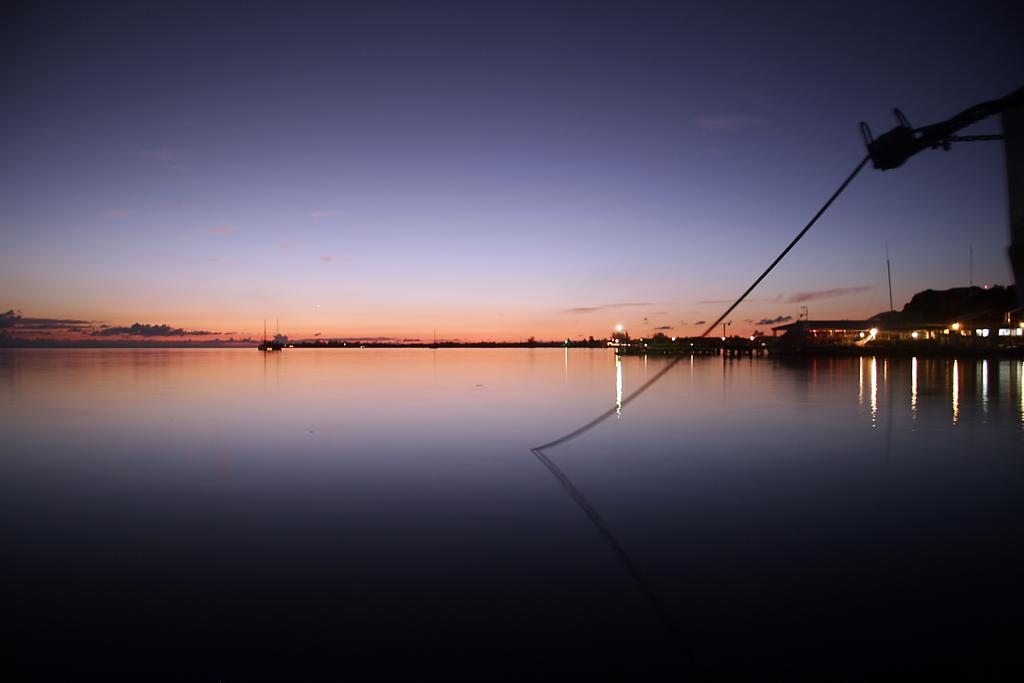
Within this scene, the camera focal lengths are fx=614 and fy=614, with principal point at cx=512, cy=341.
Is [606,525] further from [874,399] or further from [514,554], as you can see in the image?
[874,399]

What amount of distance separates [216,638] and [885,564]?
7088 mm

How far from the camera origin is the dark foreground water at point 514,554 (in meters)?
5.11

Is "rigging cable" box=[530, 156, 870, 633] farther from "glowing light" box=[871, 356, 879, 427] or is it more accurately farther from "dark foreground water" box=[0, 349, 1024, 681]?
"glowing light" box=[871, 356, 879, 427]

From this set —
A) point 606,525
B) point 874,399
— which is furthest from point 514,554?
point 874,399

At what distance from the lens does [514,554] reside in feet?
25.0

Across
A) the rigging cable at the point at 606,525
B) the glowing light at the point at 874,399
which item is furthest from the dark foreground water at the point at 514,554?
the glowing light at the point at 874,399

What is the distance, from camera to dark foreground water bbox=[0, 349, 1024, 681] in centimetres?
511

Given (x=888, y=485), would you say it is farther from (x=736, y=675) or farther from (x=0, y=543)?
(x=0, y=543)

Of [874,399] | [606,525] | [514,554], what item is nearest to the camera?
[514,554]

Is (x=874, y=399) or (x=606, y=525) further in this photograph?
(x=874, y=399)

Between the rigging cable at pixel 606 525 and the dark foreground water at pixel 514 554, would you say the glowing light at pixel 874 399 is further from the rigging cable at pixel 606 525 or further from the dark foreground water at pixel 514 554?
the rigging cable at pixel 606 525

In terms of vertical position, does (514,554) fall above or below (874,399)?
above

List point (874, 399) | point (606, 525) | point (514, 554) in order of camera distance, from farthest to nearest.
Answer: point (874, 399)
point (606, 525)
point (514, 554)

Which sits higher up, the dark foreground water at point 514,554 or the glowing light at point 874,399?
the dark foreground water at point 514,554
